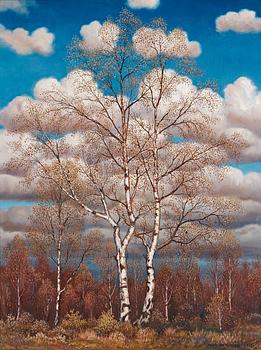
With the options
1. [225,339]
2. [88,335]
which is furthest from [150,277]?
[225,339]

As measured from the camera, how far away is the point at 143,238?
2547 cm

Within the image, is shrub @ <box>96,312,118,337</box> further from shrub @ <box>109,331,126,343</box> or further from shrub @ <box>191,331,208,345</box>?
shrub @ <box>191,331,208,345</box>

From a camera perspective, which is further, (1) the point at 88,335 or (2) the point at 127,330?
(2) the point at 127,330

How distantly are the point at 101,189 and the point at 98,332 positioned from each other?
8246 mm

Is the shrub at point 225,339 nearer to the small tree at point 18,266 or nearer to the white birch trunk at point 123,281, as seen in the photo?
the white birch trunk at point 123,281

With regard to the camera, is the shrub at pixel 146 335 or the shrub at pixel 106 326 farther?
the shrub at pixel 106 326

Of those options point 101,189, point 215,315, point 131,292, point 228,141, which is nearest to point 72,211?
point 215,315

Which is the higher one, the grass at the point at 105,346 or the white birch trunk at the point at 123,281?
the white birch trunk at the point at 123,281

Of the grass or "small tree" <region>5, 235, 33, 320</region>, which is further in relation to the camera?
"small tree" <region>5, 235, 33, 320</region>

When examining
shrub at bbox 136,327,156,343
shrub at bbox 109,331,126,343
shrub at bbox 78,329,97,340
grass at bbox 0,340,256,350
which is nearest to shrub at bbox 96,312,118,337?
shrub at bbox 78,329,97,340

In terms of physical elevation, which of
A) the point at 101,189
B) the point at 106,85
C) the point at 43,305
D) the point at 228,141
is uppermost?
the point at 106,85

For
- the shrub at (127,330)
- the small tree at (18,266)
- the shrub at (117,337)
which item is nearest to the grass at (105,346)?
the shrub at (117,337)

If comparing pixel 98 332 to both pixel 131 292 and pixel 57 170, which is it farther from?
pixel 131 292

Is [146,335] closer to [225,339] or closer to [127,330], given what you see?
[127,330]
